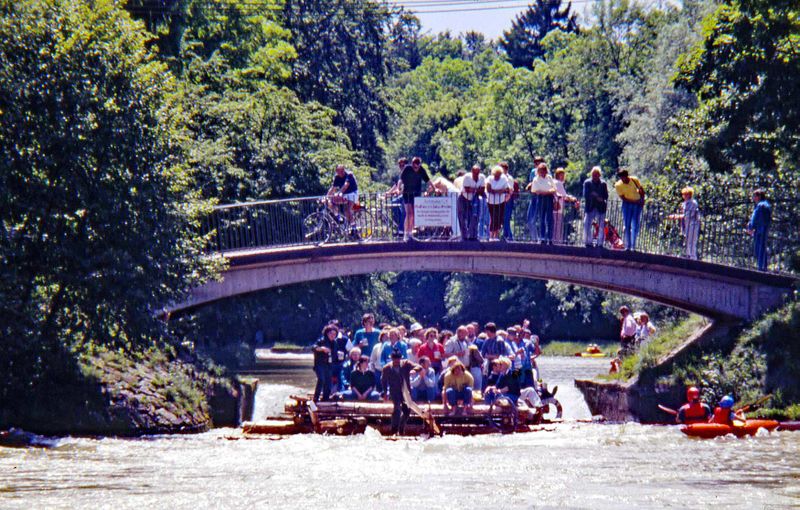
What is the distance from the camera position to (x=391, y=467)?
866 inches

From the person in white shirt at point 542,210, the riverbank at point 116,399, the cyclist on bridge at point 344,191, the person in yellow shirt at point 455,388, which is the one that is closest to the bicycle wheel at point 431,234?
the cyclist on bridge at point 344,191

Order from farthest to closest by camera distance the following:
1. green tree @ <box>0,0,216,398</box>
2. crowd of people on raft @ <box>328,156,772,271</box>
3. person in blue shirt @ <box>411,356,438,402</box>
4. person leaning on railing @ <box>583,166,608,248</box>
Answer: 1. crowd of people on raft @ <box>328,156,772,271</box>
2. person leaning on railing @ <box>583,166,608,248</box>
3. person in blue shirt @ <box>411,356,438,402</box>
4. green tree @ <box>0,0,216,398</box>

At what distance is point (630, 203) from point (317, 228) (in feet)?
23.5

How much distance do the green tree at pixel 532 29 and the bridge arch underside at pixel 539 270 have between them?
60899 mm

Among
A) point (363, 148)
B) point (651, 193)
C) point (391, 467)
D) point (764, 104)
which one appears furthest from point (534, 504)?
point (363, 148)

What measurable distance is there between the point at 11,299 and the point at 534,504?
11.3m

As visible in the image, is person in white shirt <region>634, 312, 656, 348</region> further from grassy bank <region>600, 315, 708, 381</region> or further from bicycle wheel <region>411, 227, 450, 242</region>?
bicycle wheel <region>411, 227, 450, 242</region>

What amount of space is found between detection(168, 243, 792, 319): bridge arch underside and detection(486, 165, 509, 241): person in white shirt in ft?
1.38

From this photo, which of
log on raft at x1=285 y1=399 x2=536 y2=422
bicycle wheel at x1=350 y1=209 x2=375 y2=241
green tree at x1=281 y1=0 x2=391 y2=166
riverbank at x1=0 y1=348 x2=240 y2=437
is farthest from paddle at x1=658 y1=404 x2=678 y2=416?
green tree at x1=281 y1=0 x2=391 y2=166

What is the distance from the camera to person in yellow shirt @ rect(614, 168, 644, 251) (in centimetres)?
3116

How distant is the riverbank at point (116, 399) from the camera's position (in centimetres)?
2550

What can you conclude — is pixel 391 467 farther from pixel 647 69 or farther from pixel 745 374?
pixel 647 69

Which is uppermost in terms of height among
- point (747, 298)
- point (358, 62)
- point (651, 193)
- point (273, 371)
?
point (358, 62)

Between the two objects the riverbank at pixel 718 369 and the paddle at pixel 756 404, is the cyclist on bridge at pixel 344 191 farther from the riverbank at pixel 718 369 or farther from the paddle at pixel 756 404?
the paddle at pixel 756 404
